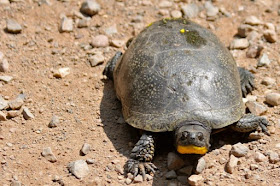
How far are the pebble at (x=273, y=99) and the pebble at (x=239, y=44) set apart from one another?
1190mm

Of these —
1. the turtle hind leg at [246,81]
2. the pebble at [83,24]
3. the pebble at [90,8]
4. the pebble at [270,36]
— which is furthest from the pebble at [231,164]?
the pebble at [90,8]

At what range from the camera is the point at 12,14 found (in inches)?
286

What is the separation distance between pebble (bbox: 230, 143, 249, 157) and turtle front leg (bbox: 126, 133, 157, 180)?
891mm

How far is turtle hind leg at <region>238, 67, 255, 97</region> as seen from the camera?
6107mm

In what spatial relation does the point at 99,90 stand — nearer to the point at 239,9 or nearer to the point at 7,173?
the point at 7,173

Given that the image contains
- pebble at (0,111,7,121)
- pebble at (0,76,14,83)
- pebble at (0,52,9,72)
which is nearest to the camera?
pebble at (0,111,7,121)

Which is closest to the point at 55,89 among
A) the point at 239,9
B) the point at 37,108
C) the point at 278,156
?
the point at 37,108

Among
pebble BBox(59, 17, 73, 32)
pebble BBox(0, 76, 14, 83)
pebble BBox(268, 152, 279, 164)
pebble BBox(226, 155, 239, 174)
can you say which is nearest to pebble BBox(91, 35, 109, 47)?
pebble BBox(59, 17, 73, 32)

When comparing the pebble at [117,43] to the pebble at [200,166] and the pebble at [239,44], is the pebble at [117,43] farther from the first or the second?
the pebble at [200,166]

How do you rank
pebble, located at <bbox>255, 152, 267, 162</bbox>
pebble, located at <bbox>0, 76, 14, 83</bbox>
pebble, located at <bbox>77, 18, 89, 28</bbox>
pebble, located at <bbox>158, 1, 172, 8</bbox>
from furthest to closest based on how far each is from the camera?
pebble, located at <bbox>158, 1, 172, 8</bbox> < pebble, located at <bbox>77, 18, 89, 28</bbox> < pebble, located at <bbox>0, 76, 14, 83</bbox> < pebble, located at <bbox>255, 152, 267, 162</bbox>

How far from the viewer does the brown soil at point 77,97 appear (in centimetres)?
503

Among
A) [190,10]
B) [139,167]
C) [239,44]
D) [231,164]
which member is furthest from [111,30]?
[231,164]

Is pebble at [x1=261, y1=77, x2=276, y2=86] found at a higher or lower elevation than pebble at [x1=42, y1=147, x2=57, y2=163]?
→ higher

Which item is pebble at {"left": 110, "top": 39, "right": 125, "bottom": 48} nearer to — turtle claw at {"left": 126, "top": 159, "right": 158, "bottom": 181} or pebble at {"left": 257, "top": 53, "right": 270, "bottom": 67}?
pebble at {"left": 257, "top": 53, "right": 270, "bottom": 67}
